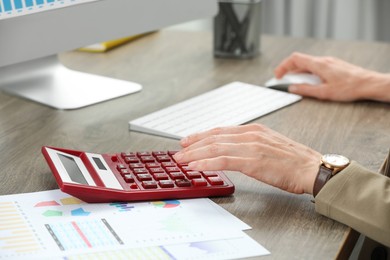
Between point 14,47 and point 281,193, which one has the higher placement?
point 14,47

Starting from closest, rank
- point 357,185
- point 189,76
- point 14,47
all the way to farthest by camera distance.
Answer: point 357,185 → point 14,47 → point 189,76

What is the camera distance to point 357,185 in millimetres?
969

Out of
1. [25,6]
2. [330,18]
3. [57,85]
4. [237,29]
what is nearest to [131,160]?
[25,6]

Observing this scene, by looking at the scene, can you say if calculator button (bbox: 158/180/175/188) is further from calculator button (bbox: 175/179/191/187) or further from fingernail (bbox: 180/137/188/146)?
fingernail (bbox: 180/137/188/146)

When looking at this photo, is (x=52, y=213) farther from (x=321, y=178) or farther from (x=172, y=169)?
(x=321, y=178)

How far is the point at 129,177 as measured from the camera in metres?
1.02

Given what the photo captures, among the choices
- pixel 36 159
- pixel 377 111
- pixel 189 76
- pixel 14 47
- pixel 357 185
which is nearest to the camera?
pixel 357 185

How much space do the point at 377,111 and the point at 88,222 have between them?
695 mm

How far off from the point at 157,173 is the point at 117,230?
152 mm

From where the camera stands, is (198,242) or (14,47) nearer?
(198,242)

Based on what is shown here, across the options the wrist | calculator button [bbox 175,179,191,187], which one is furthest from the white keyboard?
calculator button [bbox 175,179,191,187]

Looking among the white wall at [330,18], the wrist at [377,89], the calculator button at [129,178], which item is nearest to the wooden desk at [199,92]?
the wrist at [377,89]

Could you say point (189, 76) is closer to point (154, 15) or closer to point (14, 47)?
point (154, 15)

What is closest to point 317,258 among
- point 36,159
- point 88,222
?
point 88,222
